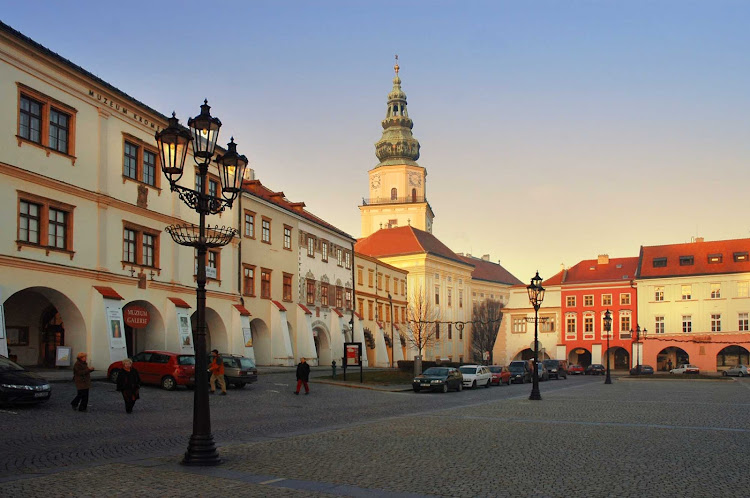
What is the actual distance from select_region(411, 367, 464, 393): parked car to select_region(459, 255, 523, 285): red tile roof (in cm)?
7631

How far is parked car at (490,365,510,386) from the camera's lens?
1852 inches

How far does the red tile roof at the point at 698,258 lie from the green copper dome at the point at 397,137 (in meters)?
44.0

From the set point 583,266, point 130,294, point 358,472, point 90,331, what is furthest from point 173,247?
point 583,266

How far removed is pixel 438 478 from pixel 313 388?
23.6 m

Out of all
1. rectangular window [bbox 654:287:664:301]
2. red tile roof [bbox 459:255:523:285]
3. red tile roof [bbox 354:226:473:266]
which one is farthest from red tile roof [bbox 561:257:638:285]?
red tile roof [bbox 459:255:523:285]

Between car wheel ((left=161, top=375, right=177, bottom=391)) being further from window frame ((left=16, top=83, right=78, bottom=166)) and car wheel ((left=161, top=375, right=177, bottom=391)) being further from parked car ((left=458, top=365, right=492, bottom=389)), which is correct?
parked car ((left=458, top=365, right=492, bottom=389))

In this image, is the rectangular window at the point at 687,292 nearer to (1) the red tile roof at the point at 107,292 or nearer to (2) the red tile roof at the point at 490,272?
(2) the red tile roof at the point at 490,272

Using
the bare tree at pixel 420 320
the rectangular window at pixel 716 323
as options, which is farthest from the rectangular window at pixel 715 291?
the bare tree at pixel 420 320

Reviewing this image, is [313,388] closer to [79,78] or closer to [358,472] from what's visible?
→ [79,78]

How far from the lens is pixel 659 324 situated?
83.2 meters

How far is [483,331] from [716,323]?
2967 cm

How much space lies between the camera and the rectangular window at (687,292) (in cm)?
8206

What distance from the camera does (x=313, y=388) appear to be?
34562mm

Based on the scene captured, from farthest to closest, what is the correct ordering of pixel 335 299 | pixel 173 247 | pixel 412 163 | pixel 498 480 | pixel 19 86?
pixel 412 163 < pixel 335 299 < pixel 173 247 < pixel 19 86 < pixel 498 480
